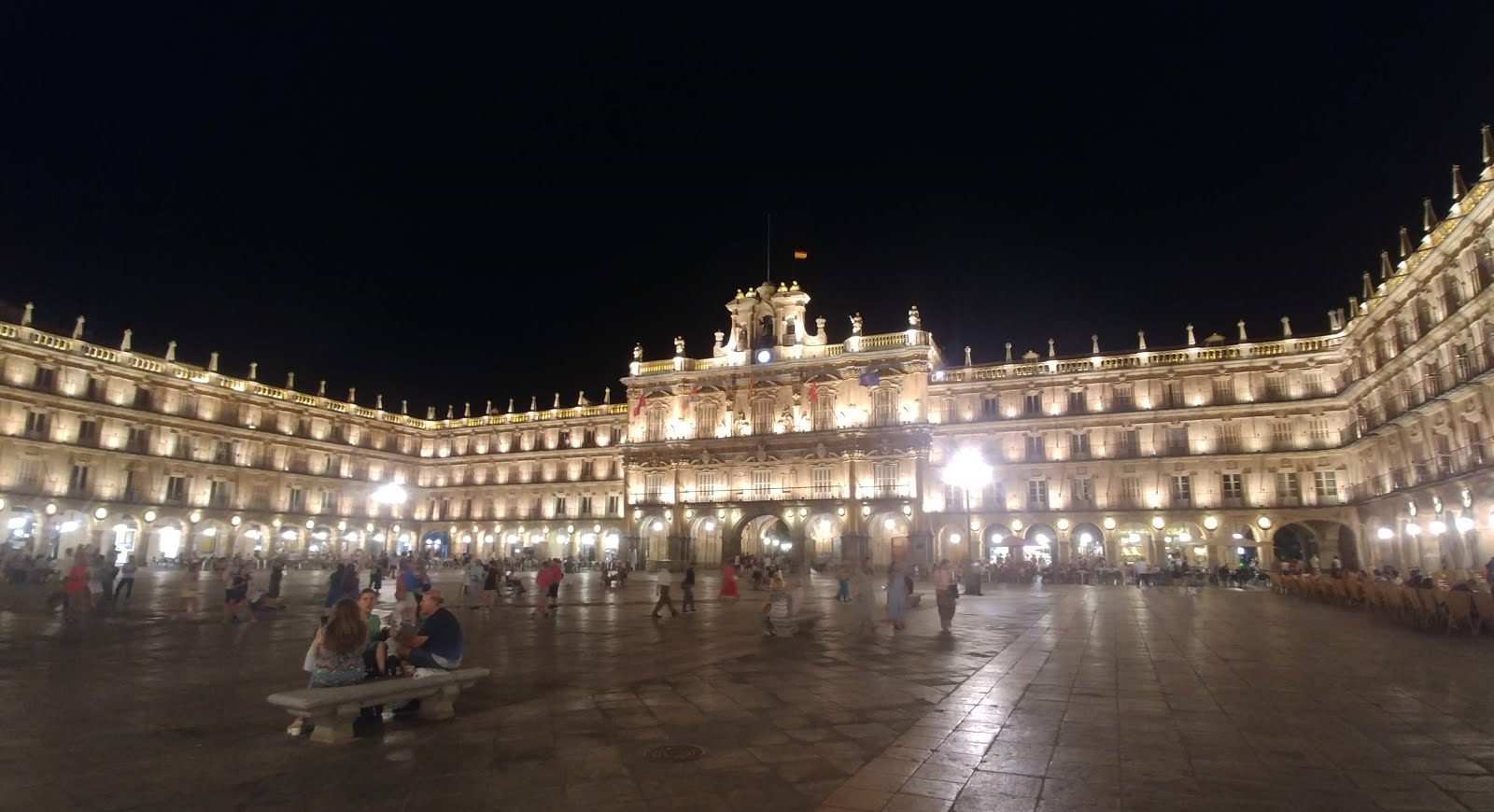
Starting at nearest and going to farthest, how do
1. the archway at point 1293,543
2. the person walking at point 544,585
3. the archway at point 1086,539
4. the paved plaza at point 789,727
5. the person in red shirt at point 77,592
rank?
1. the paved plaza at point 789,727
2. the person in red shirt at point 77,592
3. the person walking at point 544,585
4. the archway at point 1293,543
5. the archway at point 1086,539

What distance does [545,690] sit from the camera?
9453 millimetres

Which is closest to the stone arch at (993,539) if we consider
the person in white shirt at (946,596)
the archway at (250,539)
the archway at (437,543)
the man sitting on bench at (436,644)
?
the person in white shirt at (946,596)

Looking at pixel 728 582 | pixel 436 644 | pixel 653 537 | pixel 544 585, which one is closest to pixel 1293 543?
pixel 653 537

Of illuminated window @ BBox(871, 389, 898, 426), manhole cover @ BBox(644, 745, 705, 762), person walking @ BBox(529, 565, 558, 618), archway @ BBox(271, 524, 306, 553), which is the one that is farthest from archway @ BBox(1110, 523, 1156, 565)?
archway @ BBox(271, 524, 306, 553)

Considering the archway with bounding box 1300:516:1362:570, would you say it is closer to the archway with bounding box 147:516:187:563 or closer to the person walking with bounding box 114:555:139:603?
the person walking with bounding box 114:555:139:603

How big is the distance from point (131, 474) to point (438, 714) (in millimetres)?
54255

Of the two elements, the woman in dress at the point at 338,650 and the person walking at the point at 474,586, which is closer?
the woman in dress at the point at 338,650

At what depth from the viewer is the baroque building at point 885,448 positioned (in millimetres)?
41781

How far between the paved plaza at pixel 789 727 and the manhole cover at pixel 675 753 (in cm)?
12

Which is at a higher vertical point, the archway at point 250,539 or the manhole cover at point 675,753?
the archway at point 250,539

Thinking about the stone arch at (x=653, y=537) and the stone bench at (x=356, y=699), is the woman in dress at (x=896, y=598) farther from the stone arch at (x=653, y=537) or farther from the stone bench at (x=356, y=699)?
the stone arch at (x=653, y=537)

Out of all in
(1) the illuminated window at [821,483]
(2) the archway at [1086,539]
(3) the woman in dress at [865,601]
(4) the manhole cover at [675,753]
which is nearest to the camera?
(4) the manhole cover at [675,753]

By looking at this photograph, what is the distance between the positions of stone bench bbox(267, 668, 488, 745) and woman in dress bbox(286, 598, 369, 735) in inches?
5.2

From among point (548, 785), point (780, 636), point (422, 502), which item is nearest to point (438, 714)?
point (548, 785)
